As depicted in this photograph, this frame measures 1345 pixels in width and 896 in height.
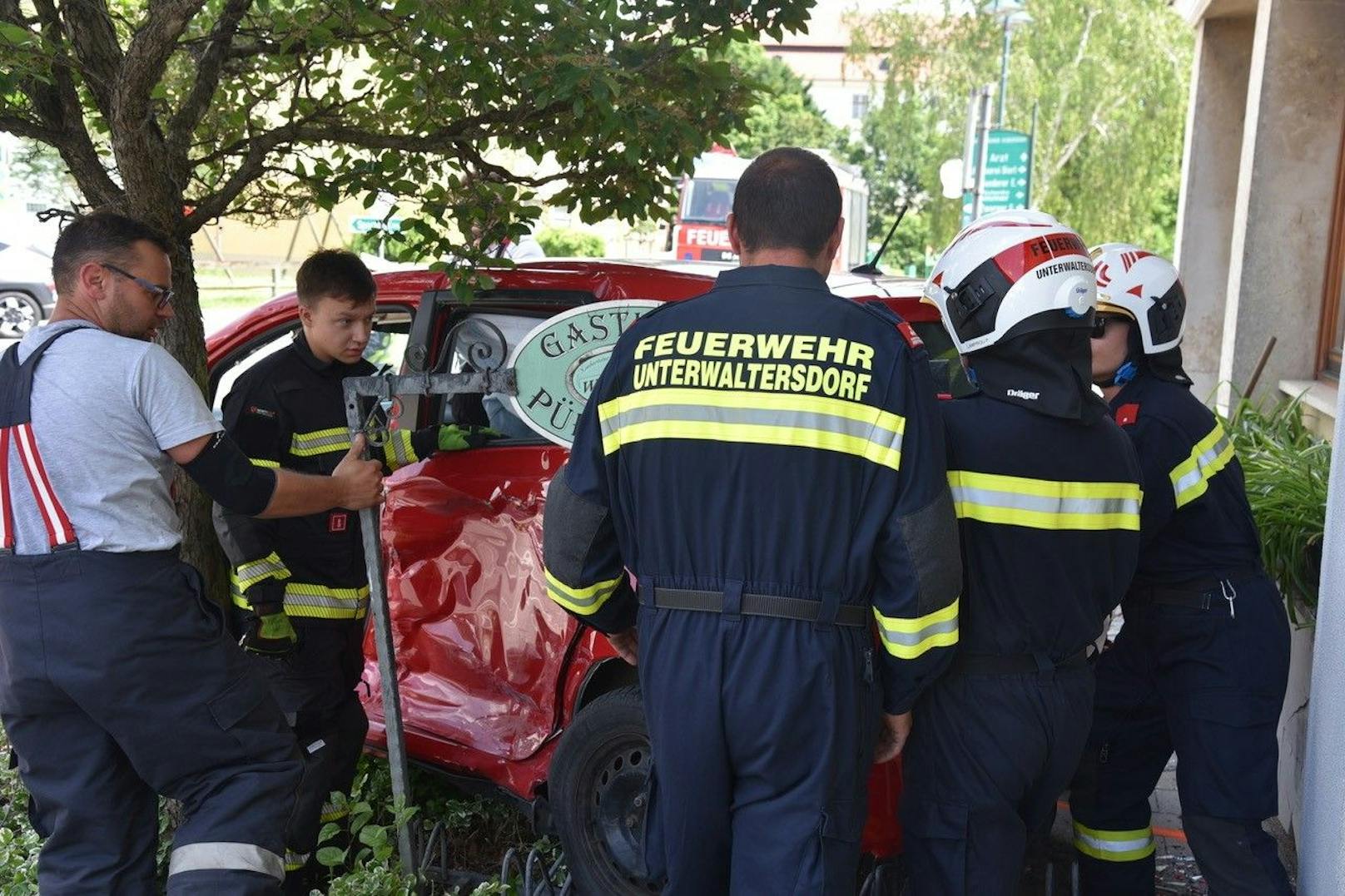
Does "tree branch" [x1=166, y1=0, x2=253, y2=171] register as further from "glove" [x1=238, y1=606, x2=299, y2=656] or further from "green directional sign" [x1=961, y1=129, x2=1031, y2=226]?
"green directional sign" [x1=961, y1=129, x2=1031, y2=226]

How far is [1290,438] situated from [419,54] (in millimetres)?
3755

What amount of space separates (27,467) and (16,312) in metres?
18.0

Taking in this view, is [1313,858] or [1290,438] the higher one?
[1290,438]

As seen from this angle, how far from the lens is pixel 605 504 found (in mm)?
2656

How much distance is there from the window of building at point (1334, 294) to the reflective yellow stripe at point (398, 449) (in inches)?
190

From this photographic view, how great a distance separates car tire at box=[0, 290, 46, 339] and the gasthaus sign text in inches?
691

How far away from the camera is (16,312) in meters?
18.9

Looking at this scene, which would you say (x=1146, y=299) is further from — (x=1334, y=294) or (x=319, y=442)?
(x=1334, y=294)

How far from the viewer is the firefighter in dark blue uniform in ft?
8.69

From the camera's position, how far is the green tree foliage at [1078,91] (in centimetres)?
2578

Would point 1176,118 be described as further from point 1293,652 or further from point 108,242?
point 108,242

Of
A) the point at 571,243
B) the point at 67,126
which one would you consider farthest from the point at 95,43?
the point at 571,243

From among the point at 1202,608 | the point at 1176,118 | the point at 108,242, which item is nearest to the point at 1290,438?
the point at 1202,608

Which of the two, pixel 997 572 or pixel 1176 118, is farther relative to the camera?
pixel 1176 118
